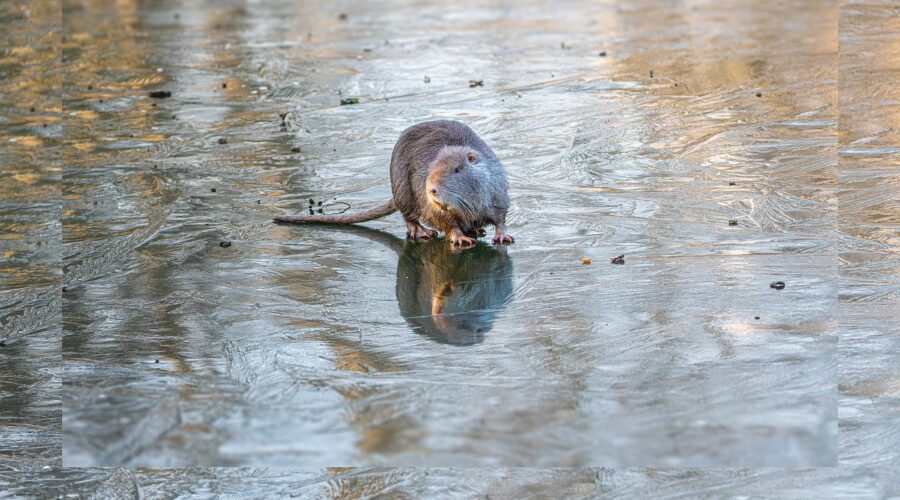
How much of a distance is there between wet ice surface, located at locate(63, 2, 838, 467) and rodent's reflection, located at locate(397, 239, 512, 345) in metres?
0.02

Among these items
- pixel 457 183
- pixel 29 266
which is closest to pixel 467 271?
pixel 457 183

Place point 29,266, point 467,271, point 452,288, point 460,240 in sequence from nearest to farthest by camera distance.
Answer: point 452,288 < point 467,271 < point 460,240 < point 29,266

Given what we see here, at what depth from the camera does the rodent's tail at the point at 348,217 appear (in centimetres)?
576

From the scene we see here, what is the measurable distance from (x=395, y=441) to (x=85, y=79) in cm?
719

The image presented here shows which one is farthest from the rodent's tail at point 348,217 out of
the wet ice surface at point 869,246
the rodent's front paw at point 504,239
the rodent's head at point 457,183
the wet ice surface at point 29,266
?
the wet ice surface at point 869,246

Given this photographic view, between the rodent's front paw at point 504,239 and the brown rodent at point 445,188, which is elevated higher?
the brown rodent at point 445,188

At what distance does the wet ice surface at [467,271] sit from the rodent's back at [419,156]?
0.73 ft

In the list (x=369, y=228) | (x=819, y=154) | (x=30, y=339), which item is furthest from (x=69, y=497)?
(x=819, y=154)

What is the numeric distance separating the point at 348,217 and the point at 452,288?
1.10 metres

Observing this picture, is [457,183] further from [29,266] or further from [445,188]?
[29,266]

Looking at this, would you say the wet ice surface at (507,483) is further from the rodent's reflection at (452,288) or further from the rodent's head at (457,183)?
the rodent's head at (457,183)

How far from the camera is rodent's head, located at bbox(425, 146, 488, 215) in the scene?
5.29m

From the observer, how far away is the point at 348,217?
5762mm

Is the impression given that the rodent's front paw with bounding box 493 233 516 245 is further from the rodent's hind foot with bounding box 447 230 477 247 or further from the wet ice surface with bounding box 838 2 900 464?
the wet ice surface with bounding box 838 2 900 464
